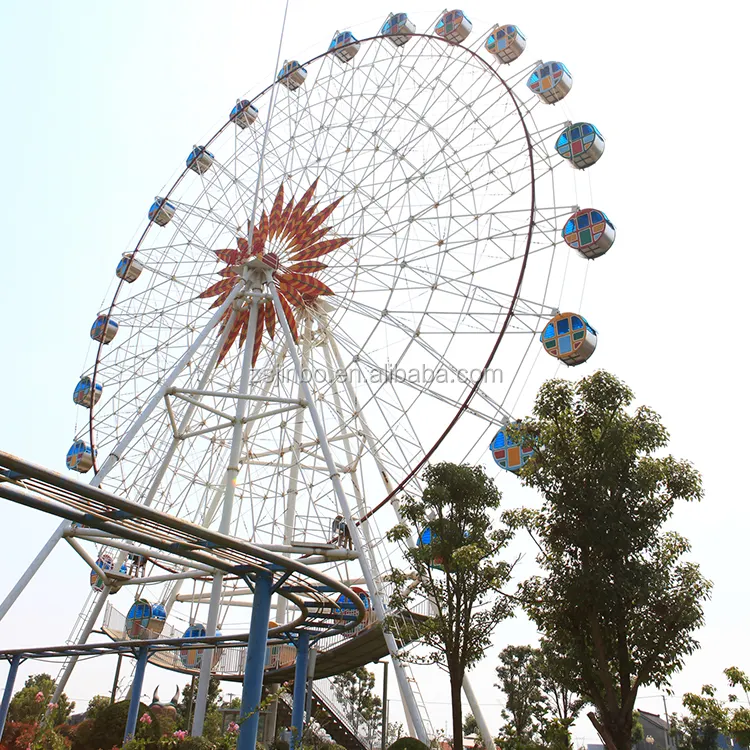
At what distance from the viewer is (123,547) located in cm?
1429

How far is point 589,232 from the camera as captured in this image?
17844 mm

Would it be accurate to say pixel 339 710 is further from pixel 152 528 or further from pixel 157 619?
pixel 152 528

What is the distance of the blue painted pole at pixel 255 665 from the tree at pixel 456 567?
3.61 meters

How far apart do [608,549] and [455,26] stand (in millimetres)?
18244

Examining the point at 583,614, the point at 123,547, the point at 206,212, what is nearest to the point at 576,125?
the point at 206,212

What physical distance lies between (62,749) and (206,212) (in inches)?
657

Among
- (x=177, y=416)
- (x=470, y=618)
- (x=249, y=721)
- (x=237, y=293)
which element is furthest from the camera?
(x=177, y=416)

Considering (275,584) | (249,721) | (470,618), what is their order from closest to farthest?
(249,721) < (275,584) < (470,618)

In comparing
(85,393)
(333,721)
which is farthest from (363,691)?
(85,393)

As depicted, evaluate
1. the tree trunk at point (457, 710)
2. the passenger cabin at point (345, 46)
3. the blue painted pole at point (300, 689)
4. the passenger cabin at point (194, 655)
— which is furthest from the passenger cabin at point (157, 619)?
the passenger cabin at point (345, 46)

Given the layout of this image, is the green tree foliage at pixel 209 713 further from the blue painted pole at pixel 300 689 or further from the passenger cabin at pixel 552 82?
the passenger cabin at pixel 552 82

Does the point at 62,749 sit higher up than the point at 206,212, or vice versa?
the point at 206,212

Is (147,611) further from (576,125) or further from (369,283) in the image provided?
(576,125)

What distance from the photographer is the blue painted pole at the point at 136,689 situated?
14.6 meters
